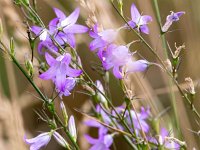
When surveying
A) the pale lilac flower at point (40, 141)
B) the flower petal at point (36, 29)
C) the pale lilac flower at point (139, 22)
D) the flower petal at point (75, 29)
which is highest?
the flower petal at point (36, 29)

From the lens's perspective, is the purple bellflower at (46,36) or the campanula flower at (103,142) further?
the campanula flower at (103,142)

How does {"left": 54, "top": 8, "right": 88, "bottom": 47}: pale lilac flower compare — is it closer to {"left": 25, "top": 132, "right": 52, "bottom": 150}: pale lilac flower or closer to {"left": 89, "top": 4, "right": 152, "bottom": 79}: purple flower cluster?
{"left": 89, "top": 4, "right": 152, "bottom": 79}: purple flower cluster

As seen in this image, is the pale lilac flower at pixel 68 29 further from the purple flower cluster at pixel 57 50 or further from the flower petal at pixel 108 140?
the flower petal at pixel 108 140

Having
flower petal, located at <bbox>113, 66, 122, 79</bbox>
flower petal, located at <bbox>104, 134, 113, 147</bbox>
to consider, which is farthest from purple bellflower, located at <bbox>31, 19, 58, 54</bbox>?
flower petal, located at <bbox>104, 134, 113, 147</bbox>

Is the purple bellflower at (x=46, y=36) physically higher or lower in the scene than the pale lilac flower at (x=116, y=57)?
higher

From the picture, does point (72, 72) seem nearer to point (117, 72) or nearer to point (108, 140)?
point (117, 72)

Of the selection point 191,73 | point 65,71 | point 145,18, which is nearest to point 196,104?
point 191,73

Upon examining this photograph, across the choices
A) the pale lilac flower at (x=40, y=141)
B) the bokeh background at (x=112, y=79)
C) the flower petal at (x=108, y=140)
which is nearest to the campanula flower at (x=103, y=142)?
the flower petal at (x=108, y=140)

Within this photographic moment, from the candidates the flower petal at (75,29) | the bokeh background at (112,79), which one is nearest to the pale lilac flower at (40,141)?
the bokeh background at (112,79)
